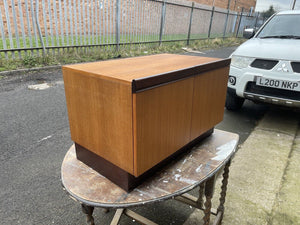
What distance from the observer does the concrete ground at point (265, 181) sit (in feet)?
5.98

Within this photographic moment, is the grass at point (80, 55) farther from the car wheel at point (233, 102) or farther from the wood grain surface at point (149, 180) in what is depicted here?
the wood grain surface at point (149, 180)

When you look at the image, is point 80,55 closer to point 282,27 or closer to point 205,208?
A: point 282,27

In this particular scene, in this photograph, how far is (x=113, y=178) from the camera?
1073mm

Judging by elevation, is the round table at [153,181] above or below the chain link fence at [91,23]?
below

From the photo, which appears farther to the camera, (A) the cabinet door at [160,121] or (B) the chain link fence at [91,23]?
(B) the chain link fence at [91,23]

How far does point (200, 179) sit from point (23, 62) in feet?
18.1

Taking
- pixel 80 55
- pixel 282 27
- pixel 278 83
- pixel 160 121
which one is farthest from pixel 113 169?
pixel 80 55

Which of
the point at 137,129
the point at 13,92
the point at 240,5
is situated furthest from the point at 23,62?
the point at 240,5

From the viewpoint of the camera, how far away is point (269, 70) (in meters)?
3.11

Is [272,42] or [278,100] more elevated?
[272,42]

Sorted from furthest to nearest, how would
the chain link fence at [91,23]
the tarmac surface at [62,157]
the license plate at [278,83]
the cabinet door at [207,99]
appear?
the chain link fence at [91,23], the license plate at [278,83], the tarmac surface at [62,157], the cabinet door at [207,99]

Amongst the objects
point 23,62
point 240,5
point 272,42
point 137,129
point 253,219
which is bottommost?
point 253,219

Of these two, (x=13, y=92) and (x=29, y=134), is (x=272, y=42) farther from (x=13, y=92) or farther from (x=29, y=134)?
(x=13, y=92)

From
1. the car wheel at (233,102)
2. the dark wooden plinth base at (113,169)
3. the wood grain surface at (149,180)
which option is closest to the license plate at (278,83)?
the car wheel at (233,102)
